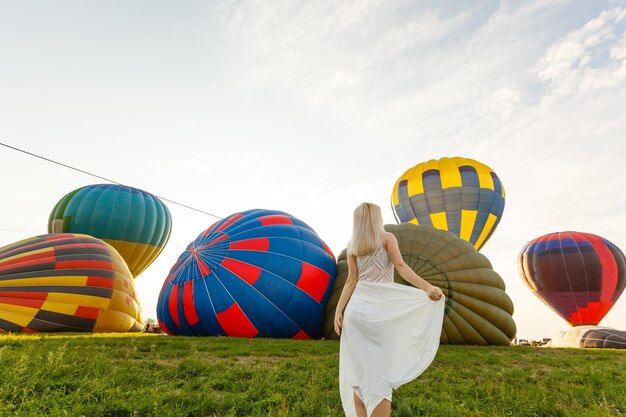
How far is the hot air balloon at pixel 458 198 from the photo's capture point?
60.6 ft

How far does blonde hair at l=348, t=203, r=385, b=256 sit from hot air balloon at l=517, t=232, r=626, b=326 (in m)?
21.9

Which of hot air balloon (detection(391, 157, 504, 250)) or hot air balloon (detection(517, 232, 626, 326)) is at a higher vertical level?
hot air balloon (detection(391, 157, 504, 250))

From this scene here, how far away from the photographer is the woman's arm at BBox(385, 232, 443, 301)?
253 centimetres

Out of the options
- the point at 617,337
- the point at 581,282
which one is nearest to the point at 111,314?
the point at 617,337

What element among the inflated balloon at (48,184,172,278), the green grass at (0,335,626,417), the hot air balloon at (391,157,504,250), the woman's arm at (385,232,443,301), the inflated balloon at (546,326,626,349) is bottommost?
the inflated balloon at (546,326,626,349)

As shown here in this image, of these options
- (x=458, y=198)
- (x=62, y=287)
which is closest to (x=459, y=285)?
(x=62, y=287)

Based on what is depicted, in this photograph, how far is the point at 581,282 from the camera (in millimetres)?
19781

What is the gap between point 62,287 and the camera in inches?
390

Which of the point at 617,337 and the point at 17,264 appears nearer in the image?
the point at 17,264

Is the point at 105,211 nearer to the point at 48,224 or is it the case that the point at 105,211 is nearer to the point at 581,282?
the point at 48,224

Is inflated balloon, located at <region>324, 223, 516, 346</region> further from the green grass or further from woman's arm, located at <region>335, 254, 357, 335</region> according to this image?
woman's arm, located at <region>335, 254, 357, 335</region>

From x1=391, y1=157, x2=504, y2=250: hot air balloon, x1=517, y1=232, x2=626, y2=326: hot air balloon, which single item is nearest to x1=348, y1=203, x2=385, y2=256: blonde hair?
x1=391, y1=157, x2=504, y2=250: hot air balloon

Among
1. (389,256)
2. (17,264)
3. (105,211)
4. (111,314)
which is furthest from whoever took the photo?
(105,211)

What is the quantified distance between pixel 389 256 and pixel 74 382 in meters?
3.10
